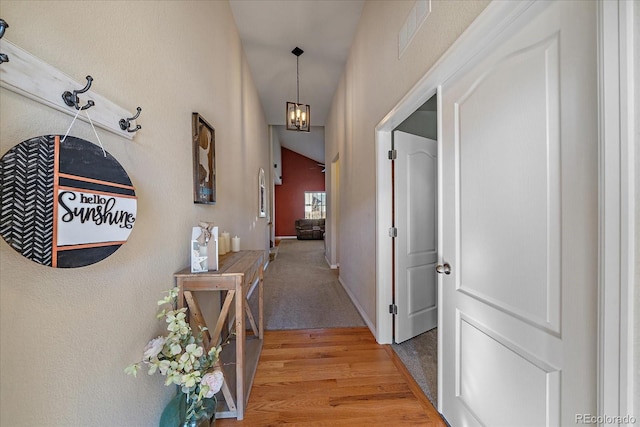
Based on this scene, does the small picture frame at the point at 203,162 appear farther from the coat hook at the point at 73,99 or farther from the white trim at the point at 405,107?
the white trim at the point at 405,107

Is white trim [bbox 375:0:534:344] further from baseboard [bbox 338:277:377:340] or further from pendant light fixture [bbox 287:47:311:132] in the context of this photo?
pendant light fixture [bbox 287:47:311:132]

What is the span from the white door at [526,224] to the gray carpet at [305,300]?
1.58m

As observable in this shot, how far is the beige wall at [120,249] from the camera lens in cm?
66

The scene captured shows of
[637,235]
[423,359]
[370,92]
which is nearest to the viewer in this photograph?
[637,235]

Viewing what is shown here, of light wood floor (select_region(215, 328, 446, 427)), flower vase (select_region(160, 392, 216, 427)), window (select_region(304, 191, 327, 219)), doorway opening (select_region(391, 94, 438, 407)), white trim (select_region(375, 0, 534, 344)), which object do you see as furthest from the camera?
window (select_region(304, 191, 327, 219))

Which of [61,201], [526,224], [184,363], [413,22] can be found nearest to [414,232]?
[526,224]

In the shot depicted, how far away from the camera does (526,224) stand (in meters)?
0.92

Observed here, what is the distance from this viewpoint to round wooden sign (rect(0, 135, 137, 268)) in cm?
63

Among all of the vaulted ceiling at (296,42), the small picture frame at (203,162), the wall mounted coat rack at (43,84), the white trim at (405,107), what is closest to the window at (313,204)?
the vaulted ceiling at (296,42)

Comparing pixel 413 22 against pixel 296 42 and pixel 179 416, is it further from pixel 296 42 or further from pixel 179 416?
pixel 179 416

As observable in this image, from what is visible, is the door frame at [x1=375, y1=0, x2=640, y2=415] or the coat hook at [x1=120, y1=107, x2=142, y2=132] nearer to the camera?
the door frame at [x1=375, y1=0, x2=640, y2=415]

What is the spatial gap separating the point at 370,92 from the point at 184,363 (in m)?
2.68

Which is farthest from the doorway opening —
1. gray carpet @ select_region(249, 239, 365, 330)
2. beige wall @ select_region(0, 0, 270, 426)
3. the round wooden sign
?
the round wooden sign

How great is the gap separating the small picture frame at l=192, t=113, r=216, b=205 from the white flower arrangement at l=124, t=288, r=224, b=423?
0.85 meters
